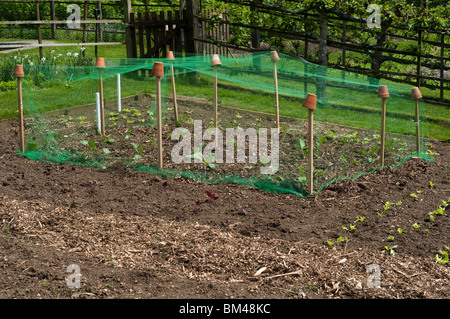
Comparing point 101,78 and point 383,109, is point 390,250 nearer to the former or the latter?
point 383,109

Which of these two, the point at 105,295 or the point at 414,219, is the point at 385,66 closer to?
the point at 414,219

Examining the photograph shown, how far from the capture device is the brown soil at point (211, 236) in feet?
13.4

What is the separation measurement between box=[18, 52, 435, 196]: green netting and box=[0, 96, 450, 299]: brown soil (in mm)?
291

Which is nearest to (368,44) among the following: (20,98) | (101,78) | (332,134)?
(332,134)

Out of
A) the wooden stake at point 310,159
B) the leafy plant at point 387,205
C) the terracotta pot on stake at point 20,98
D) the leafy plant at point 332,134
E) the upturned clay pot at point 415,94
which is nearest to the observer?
the leafy plant at point 387,205

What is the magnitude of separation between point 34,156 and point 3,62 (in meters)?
3.86

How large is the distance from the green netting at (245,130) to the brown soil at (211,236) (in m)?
0.29

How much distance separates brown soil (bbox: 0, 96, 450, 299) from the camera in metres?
4.09

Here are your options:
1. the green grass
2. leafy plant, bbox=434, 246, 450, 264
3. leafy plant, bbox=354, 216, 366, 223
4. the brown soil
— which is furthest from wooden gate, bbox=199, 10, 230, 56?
leafy plant, bbox=434, 246, 450, 264

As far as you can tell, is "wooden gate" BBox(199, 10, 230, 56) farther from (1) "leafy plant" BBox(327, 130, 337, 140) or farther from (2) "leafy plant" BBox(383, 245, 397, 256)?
(2) "leafy plant" BBox(383, 245, 397, 256)

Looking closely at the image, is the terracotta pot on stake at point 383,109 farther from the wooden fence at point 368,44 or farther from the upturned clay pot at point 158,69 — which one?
the wooden fence at point 368,44

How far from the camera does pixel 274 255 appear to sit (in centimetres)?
449

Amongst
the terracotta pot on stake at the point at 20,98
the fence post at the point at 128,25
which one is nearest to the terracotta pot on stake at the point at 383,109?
the terracotta pot on stake at the point at 20,98
